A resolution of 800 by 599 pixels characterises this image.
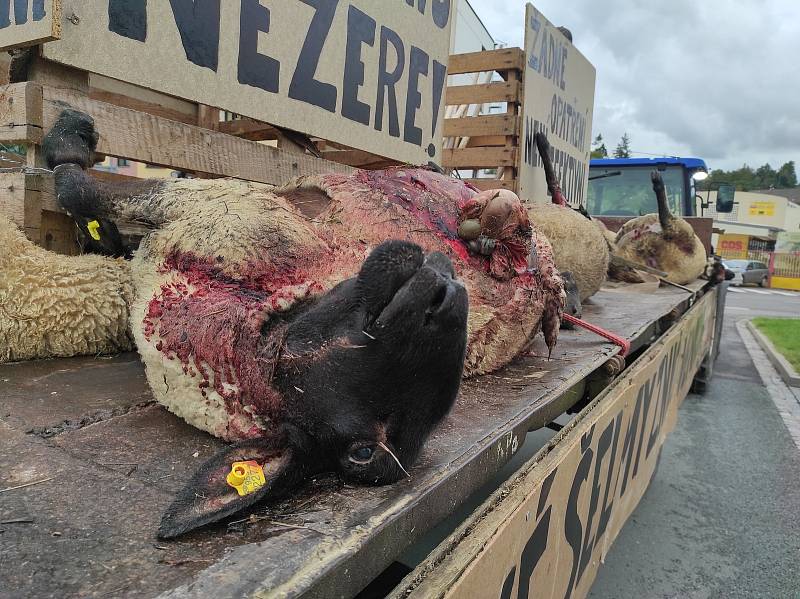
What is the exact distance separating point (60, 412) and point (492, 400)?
3.87 ft

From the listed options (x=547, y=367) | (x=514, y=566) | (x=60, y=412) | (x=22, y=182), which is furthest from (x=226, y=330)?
(x=22, y=182)

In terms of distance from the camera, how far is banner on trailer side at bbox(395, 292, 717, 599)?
1.04m

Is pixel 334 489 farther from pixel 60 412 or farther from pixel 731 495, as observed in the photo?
pixel 731 495

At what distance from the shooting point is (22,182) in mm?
2197

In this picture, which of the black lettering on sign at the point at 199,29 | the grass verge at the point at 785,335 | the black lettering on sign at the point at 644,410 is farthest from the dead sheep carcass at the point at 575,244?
the grass verge at the point at 785,335

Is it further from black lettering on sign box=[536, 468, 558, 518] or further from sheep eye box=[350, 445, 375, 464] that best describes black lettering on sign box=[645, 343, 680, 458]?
sheep eye box=[350, 445, 375, 464]

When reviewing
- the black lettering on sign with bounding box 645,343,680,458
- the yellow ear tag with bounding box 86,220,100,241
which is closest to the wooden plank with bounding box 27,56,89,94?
the yellow ear tag with bounding box 86,220,100,241

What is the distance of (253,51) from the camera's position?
2.81m

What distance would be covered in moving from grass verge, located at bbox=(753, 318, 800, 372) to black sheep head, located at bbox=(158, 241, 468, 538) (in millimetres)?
8539

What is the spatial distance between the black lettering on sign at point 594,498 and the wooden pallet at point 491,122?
138 inches

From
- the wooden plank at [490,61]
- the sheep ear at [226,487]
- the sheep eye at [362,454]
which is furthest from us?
the wooden plank at [490,61]

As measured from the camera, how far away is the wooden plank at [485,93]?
5117mm

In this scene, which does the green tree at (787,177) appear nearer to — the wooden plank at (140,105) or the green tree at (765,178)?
the green tree at (765,178)

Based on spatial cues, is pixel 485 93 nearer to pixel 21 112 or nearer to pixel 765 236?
pixel 21 112
